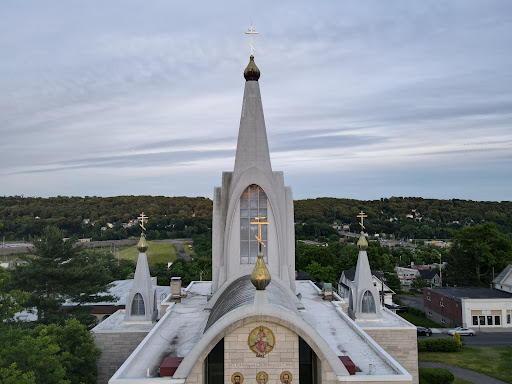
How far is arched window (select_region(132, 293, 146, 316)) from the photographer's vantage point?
1995cm

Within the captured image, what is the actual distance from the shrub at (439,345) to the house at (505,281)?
14.2 meters

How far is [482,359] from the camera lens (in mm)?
25844

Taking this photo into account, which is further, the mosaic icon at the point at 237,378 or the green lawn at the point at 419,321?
the green lawn at the point at 419,321

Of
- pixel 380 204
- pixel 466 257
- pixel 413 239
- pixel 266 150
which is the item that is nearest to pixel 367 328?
pixel 266 150

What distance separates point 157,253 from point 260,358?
65864mm

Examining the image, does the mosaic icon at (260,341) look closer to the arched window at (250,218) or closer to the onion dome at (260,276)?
the onion dome at (260,276)

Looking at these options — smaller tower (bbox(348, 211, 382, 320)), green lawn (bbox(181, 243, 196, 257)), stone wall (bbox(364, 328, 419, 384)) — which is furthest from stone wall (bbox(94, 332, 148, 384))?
green lawn (bbox(181, 243, 196, 257))

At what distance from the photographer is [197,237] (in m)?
84.0

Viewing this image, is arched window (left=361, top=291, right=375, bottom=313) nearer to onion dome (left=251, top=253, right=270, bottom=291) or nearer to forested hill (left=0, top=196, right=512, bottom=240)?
onion dome (left=251, top=253, right=270, bottom=291)

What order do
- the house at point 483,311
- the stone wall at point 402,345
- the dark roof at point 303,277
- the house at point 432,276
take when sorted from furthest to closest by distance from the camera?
the house at point 432,276
the dark roof at point 303,277
the house at point 483,311
the stone wall at point 402,345

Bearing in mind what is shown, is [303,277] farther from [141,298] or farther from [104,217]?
[104,217]

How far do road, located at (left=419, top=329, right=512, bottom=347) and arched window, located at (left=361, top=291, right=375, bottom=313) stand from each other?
14439 millimetres

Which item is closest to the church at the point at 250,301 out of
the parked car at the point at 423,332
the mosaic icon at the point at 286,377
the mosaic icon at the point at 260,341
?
the mosaic icon at the point at 260,341

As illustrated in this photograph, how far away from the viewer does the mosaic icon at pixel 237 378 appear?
37.9ft
